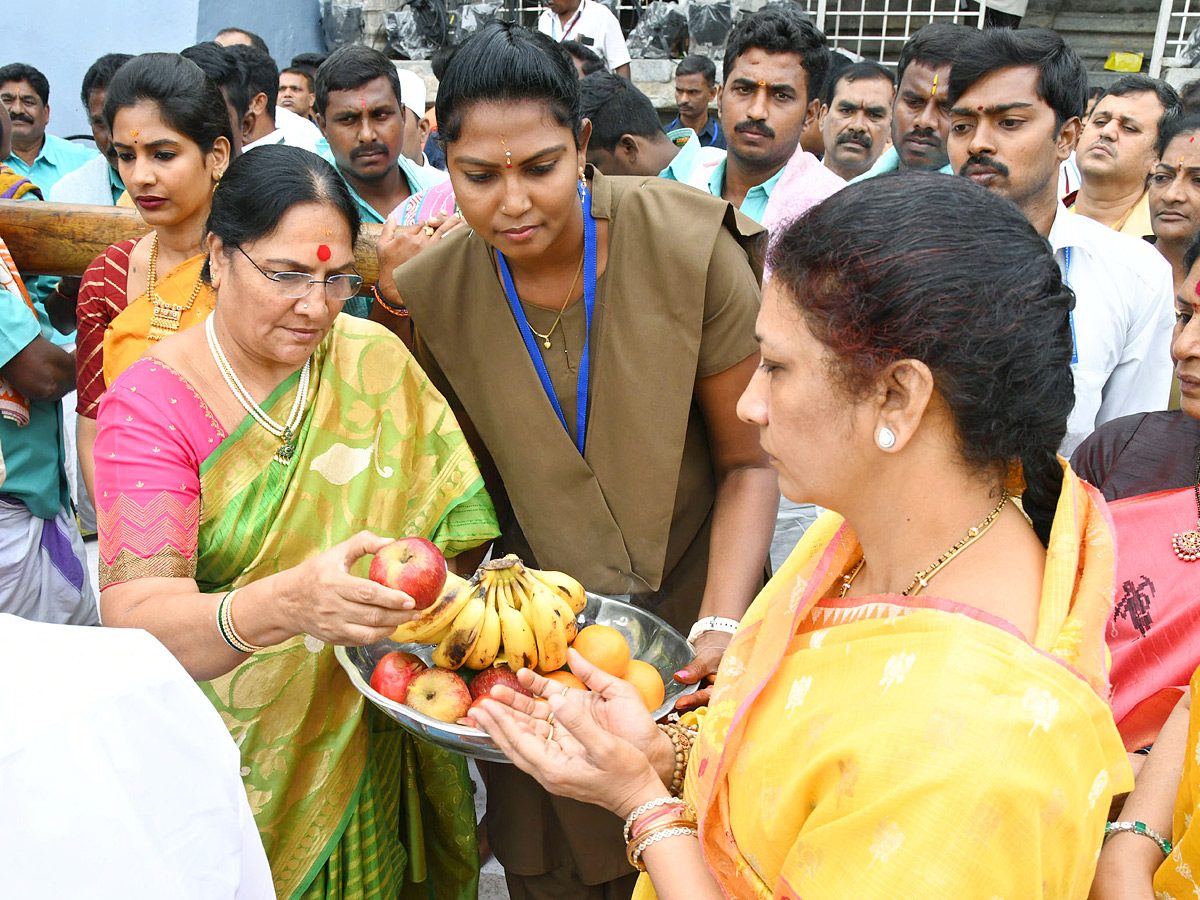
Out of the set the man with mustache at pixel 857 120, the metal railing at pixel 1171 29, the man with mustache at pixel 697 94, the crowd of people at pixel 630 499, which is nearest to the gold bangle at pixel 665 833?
the crowd of people at pixel 630 499

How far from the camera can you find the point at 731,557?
96.6 inches

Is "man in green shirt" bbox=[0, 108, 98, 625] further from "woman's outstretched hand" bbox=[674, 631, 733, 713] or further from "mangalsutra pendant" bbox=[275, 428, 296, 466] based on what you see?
"woman's outstretched hand" bbox=[674, 631, 733, 713]

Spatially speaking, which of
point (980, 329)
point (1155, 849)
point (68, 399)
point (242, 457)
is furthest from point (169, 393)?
point (68, 399)

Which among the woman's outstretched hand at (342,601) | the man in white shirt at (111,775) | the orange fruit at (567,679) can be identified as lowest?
the orange fruit at (567,679)

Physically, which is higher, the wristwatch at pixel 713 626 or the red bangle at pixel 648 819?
the red bangle at pixel 648 819

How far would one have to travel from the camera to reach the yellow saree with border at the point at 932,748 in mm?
1133

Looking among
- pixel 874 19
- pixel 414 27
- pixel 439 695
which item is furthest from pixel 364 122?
pixel 874 19

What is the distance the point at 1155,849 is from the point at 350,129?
168 inches

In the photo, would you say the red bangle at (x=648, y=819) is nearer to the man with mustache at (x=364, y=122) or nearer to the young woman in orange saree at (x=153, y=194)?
the young woman in orange saree at (x=153, y=194)

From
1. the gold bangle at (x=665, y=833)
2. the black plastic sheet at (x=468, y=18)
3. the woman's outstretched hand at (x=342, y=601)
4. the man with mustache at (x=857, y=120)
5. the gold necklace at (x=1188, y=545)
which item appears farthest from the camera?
the black plastic sheet at (x=468, y=18)

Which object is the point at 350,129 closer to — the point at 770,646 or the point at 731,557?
the point at 731,557

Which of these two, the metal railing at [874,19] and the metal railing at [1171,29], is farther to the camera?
the metal railing at [874,19]

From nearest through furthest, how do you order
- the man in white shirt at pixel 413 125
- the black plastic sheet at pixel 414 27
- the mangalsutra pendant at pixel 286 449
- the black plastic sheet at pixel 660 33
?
the mangalsutra pendant at pixel 286 449, the man in white shirt at pixel 413 125, the black plastic sheet at pixel 660 33, the black plastic sheet at pixel 414 27

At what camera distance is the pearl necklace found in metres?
2.23
